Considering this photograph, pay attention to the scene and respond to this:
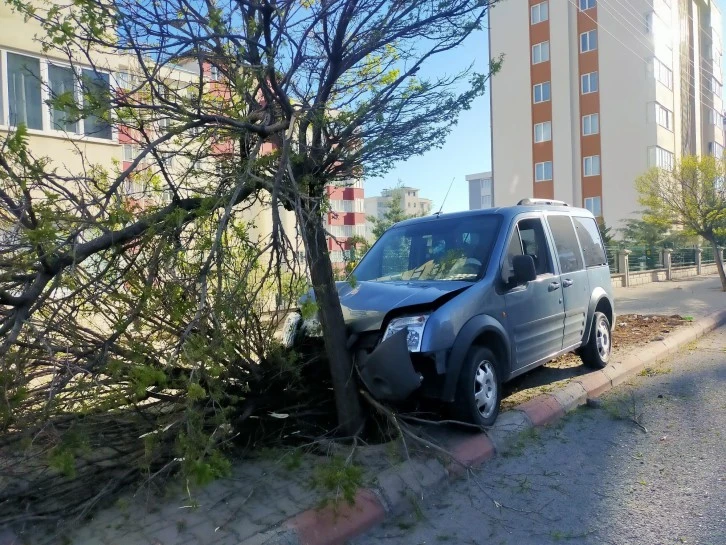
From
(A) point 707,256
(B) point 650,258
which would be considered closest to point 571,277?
(B) point 650,258

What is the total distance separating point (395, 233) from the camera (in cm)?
663

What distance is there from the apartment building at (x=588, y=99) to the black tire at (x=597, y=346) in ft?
104

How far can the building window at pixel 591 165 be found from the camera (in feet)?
130

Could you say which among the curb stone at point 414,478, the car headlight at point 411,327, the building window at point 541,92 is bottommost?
the curb stone at point 414,478

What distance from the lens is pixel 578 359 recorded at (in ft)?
27.1

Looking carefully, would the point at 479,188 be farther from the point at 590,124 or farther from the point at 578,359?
the point at 578,359

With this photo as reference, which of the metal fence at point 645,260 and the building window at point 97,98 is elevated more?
the building window at point 97,98

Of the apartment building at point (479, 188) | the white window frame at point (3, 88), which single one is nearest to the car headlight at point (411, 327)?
the white window frame at point (3, 88)

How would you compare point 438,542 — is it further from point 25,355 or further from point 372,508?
point 25,355

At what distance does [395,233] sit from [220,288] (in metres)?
3.22

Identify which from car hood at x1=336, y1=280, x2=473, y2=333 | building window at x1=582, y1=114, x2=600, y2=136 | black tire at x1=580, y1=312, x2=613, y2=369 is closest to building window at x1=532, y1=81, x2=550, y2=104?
building window at x1=582, y1=114, x2=600, y2=136

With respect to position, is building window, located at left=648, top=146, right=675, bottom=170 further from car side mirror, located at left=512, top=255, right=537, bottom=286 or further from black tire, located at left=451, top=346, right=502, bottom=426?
black tire, located at left=451, top=346, right=502, bottom=426

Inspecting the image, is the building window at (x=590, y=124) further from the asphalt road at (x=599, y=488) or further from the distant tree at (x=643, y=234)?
the asphalt road at (x=599, y=488)

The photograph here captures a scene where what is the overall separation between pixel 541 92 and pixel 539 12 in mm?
5091
